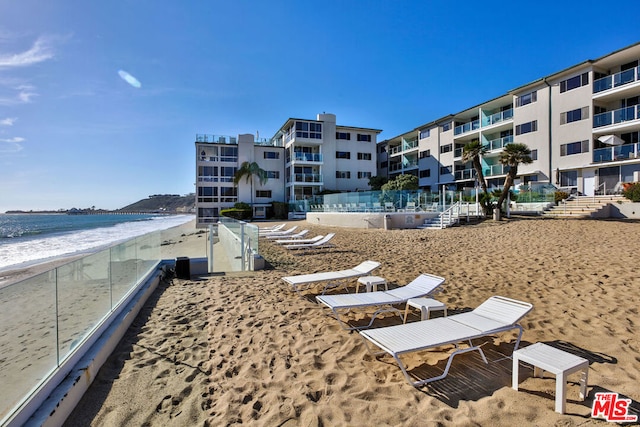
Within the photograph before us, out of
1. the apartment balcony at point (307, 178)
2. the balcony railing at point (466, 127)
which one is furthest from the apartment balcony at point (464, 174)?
the apartment balcony at point (307, 178)

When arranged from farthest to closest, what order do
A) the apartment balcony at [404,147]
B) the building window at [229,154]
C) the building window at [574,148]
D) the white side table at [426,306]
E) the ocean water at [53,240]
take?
the apartment balcony at [404,147], the building window at [229,154], the building window at [574,148], the ocean water at [53,240], the white side table at [426,306]

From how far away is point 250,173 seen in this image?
41406 mm

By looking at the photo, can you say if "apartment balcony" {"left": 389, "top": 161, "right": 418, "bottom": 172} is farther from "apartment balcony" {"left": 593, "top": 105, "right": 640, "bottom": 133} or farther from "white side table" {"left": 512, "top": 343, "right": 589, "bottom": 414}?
"white side table" {"left": 512, "top": 343, "right": 589, "bottom": 414}

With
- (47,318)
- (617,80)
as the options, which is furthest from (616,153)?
(47,318)

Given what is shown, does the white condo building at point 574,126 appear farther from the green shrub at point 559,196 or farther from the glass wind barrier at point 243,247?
the glass wind barrier at point 243,247

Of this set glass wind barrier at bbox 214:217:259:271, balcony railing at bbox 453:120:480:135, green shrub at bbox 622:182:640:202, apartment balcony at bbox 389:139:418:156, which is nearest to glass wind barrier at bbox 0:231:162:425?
glass wind barrier at bbox 214:217:259:271

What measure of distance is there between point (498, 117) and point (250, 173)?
27945mm

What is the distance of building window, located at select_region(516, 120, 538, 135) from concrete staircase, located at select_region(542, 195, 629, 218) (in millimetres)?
8863

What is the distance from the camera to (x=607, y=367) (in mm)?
3684

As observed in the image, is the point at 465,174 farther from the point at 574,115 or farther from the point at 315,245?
the point at 315,245

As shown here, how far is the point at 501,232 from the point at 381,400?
50.2ft

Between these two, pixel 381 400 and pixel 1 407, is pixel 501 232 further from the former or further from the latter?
pixel 1 407

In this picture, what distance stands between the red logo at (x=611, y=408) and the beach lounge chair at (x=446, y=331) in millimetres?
964

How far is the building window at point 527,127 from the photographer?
2909cm
